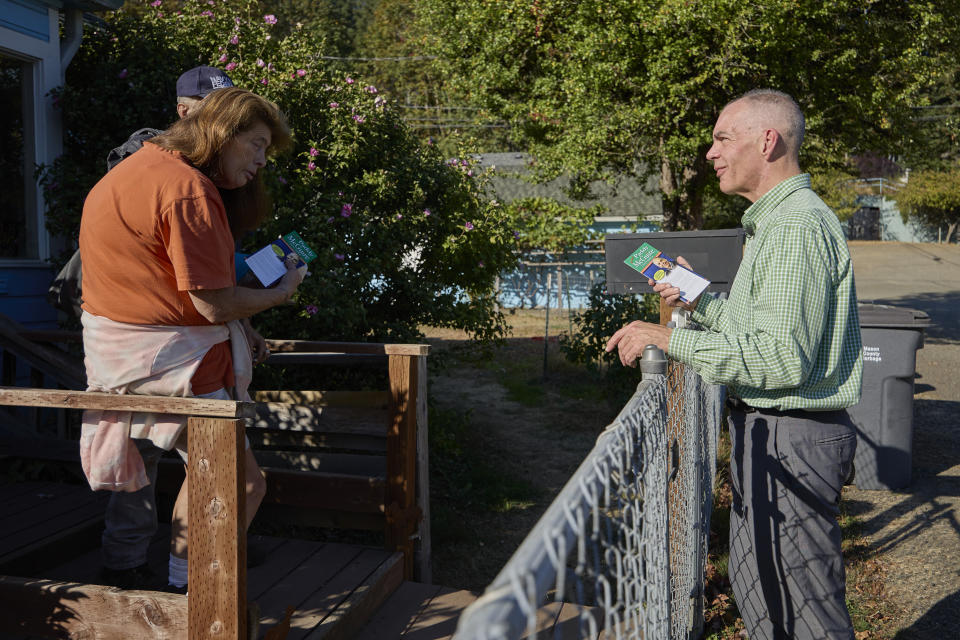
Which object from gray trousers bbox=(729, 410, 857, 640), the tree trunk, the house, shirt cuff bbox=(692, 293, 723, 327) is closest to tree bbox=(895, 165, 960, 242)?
the tree trunk

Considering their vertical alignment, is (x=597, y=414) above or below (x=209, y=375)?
below

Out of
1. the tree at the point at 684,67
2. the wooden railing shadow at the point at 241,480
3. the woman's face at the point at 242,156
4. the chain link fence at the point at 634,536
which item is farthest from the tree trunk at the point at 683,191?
the woman's face at the point at 242,156

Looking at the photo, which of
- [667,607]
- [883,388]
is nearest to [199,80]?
[667,607]

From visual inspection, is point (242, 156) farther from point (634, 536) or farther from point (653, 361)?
point (634, 536)

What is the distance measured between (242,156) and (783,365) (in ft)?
5.91

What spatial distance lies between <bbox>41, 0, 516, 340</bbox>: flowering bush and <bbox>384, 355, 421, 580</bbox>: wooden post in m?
1.45

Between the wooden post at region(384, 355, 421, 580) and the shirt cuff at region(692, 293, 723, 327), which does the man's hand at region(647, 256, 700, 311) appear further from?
the wooden post at region(384, 355, 421, 580)

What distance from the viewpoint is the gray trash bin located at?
545cm

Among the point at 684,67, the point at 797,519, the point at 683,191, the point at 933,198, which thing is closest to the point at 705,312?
the point at 797,519

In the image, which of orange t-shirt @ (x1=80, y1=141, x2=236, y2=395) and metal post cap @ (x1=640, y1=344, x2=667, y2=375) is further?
orange t-shirt @ (x1=80, y1=141, x2=236, y2=395)

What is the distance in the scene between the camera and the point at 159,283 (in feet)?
7.74

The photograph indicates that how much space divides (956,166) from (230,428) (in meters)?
45.9

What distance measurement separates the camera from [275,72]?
→ 5324 millimetres

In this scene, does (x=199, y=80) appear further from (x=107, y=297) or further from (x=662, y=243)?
(x=662, y=243)
